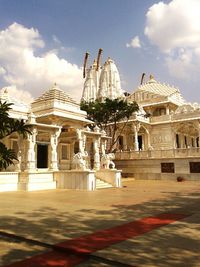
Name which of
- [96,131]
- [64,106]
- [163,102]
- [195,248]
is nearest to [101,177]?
[96,131]

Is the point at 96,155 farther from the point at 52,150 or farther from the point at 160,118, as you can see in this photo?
the point at 160,118

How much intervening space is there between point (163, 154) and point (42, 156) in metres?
12.9

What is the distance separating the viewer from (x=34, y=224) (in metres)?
7.06

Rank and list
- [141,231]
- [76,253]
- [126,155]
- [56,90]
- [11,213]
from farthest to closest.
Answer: [126,155] → [56,90] → [11,213] → [141,231] → [76,253]

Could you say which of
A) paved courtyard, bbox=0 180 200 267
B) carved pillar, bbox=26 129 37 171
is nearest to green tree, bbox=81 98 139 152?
carved pillar, bbox=26 129 37 171

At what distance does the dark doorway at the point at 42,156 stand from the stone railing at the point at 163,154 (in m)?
10.7

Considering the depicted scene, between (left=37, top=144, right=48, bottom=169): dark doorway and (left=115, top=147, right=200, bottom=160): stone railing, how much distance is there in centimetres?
1068

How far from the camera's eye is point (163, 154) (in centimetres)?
2781

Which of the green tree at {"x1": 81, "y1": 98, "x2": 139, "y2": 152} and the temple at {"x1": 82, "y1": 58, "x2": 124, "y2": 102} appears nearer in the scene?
the green tree at {"x1": 81, "y1": 98, "x2": 139, "y2": 152}

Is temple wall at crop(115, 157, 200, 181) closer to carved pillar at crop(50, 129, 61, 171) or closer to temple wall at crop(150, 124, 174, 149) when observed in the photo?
temple wall at crop(150, 124, 174, 149)

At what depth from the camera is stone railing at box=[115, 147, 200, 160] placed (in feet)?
85.3

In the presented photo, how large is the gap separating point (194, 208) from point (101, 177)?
12425 millimetres

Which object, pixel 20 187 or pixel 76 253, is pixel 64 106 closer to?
pixel 20 187

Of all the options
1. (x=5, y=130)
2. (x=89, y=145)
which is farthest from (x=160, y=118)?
(x=5, y=130)
